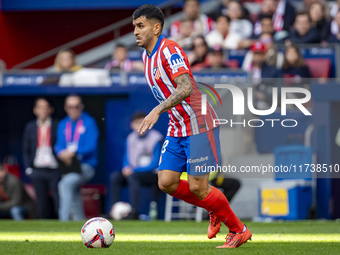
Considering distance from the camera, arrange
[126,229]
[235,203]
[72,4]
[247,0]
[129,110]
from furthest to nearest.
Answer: [72,4]
[247,0]
[129,110]
[235,203]
[126,229]

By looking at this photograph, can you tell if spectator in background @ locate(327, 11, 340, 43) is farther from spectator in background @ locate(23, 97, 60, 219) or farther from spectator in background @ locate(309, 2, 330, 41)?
spectator in background @ locate(23, 97, 60, 219)

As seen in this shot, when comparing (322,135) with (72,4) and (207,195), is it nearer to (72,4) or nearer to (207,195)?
(207,195)

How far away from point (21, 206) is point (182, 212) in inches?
111

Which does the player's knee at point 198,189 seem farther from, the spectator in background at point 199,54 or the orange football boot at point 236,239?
the spectator in background at point 199,54

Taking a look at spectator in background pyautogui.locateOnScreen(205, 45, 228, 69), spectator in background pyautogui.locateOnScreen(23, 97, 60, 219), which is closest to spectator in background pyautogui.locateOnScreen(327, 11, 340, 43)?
spectator in background pyautogui.locateOnScreen(205, 45, 228, 69)

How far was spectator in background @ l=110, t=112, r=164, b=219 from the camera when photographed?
11.8 m

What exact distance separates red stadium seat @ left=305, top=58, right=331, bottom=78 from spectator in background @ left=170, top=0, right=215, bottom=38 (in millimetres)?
2909

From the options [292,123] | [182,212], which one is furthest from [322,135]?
[182,212]

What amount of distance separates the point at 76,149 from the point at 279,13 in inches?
215

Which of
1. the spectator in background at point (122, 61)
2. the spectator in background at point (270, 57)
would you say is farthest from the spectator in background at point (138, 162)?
the spectator in background at point (270, 57)

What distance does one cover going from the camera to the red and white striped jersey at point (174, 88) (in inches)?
247

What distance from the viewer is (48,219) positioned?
1218cm

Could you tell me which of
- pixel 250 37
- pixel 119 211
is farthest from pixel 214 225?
pixel 250 37

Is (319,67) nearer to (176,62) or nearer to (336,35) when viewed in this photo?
(336,35)
